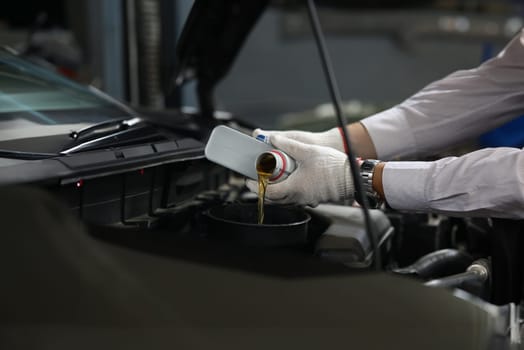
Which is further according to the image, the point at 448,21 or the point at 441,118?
the point at 448,21

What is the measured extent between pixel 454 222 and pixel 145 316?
107 centimetres

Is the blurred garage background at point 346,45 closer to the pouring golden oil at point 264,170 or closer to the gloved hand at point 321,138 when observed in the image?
the gloved hand at point 321,138

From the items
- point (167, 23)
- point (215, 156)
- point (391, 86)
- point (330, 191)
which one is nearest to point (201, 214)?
point (215, 156)

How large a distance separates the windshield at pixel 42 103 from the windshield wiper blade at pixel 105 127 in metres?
0.04

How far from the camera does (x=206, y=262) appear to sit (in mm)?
726

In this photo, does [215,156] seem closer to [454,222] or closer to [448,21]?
[454,222]

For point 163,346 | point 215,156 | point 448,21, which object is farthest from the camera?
point 448,21

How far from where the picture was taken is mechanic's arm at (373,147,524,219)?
1.10m

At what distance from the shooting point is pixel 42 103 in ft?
4.43

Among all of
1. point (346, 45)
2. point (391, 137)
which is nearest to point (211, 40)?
point (391, 137)

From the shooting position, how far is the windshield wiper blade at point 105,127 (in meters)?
1.18

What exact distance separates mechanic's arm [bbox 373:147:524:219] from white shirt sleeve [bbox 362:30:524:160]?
386 mm

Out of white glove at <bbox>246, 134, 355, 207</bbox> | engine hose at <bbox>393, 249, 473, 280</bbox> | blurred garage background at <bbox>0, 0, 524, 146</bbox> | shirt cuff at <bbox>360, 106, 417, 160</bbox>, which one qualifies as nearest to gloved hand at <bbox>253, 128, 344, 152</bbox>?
shirt cuff at <bbox>360, 106, 417, 160</bbox>

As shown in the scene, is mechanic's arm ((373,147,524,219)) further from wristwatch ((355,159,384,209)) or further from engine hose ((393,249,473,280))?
engine hose ((393,249,473,280))
